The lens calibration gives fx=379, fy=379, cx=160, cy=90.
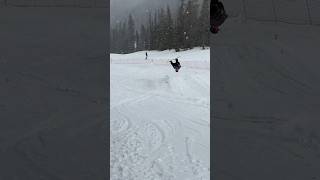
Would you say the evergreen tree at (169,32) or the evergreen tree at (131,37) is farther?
the evergreen tree at (131,37)

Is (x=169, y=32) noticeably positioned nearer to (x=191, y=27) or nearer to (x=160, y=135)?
(x=191, y=27)

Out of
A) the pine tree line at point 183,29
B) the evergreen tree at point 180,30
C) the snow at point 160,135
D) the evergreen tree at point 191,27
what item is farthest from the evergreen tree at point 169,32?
the snow at point 160,135

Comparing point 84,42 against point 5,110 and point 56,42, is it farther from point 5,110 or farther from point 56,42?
point 5,110
